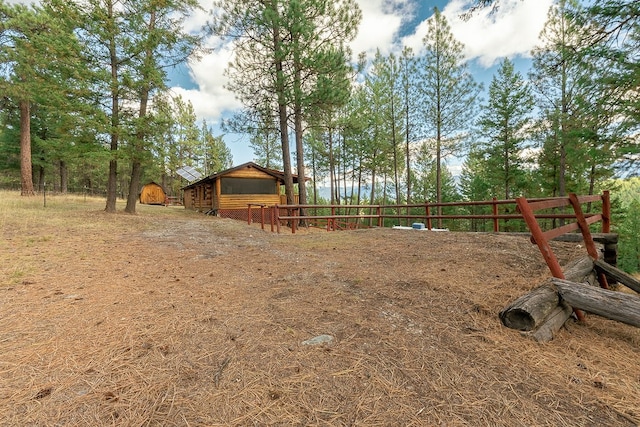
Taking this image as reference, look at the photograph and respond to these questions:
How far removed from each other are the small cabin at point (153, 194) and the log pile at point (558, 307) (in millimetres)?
36374

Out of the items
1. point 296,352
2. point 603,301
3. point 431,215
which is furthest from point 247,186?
point 603,301

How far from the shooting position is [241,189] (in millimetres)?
16859

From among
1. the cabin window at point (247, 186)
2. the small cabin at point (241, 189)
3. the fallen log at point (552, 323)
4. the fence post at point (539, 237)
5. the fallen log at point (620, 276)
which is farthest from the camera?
the cabin window at point (247, 186)

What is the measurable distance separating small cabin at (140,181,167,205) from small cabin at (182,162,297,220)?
17.9 m

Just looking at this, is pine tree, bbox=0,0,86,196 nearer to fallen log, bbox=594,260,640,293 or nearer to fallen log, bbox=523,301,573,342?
fallen log, bbox=523,301,573,342

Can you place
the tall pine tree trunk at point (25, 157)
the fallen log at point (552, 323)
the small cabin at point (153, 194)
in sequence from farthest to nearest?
the small cabin at point (153, 194)
the tall pine tree trunk at point (25, 157)
the fallen log at point (552, 323)

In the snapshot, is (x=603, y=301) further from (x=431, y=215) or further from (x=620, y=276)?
(x=431, y=215)

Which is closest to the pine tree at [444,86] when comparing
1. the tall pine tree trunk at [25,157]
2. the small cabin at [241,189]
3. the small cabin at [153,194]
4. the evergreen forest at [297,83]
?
the evergreen forest at [297,83]

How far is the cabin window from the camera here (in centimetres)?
1645

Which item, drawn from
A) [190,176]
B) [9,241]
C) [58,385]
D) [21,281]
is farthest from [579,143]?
[190,176]

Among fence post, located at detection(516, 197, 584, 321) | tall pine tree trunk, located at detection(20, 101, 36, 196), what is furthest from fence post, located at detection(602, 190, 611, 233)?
tall pine tree trunk, located at detection(20, 101, 36, 196)

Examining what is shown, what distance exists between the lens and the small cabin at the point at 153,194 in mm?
31641

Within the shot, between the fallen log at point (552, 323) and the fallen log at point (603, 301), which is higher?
the fallen log at point (603, 301)

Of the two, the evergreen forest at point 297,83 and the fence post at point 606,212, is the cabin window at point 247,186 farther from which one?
the fence post at point 606,212
